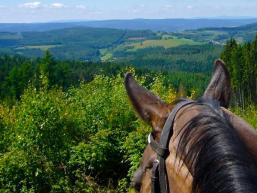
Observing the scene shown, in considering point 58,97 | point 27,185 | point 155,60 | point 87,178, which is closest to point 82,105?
point 58,97

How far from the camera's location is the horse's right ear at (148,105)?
5.57 feet

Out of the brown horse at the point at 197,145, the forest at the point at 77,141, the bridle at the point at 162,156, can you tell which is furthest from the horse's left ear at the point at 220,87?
the forest at the point at 77,141

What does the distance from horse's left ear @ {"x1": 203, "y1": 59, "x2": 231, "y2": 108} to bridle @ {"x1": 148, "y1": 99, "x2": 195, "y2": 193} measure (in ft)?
0.63

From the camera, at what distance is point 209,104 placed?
1.62 meters

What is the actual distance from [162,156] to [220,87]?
42 cm

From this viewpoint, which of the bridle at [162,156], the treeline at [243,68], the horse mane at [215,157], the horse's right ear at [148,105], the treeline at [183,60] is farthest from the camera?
the treeline at [183,60]

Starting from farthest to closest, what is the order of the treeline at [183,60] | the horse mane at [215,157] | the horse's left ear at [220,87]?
1. the treeline at [183,60]
2. the horse's left ear at [220,87]
3. the horse mane at [215,157]

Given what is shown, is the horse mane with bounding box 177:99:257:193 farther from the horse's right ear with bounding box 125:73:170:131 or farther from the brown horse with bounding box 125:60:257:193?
the horse's right ear with bounding box 125:73:170:131

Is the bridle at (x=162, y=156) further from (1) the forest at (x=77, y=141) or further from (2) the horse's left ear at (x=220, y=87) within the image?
(1) the forest at (x=77, y=141)

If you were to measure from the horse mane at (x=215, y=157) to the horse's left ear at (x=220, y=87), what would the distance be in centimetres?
29

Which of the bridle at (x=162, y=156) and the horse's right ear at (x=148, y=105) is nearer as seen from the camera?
the bridle at (x=162, y=156)

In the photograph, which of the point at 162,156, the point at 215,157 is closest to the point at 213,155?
the point at 215,157

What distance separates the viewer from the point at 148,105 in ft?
5.59

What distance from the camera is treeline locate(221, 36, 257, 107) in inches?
2628
